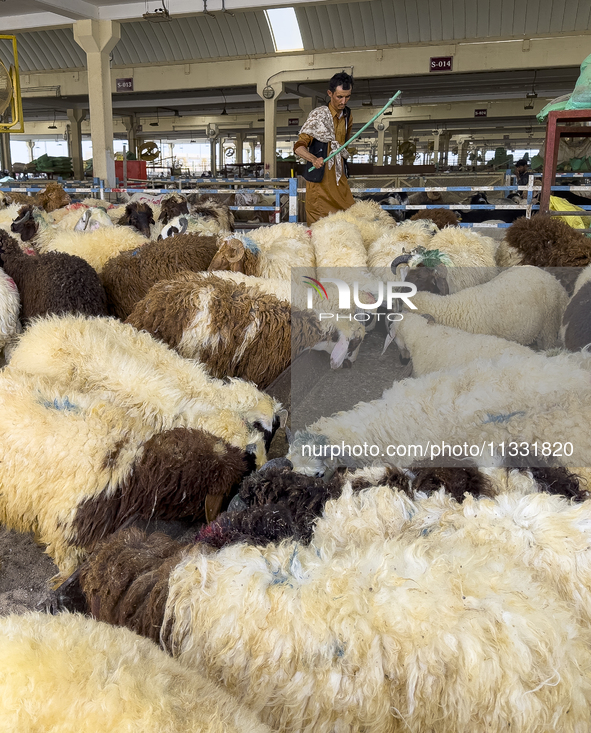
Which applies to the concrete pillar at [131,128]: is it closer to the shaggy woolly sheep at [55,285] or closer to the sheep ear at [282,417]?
the shaggy woolly sheep at [55,285]

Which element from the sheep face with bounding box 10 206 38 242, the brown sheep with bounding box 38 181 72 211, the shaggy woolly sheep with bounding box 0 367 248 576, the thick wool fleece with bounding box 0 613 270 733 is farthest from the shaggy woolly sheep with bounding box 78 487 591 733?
the brown sheep with bounding box 38 181 72 211

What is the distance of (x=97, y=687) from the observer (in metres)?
0.86

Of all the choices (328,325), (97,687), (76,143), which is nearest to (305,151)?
(328,325)

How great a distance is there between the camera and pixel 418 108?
22234 mm

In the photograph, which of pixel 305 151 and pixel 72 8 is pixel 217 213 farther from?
pixel 72 8

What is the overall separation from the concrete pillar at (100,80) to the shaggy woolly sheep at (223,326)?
8864 mm

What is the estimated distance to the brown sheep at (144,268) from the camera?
13.5 feet

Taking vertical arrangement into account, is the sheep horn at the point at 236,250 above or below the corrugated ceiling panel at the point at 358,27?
below

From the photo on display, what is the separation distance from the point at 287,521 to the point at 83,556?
870 mm

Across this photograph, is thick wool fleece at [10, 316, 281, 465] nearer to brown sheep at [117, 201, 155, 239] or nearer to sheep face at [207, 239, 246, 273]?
sheep face at [207, 239, 246, 273]

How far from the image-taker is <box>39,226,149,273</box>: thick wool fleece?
182 inches

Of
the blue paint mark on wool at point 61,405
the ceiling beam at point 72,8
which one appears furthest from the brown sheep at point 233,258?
the ceiling beam at point 72,8

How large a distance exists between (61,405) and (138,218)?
4.54m

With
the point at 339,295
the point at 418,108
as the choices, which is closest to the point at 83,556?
the point at 339,295
